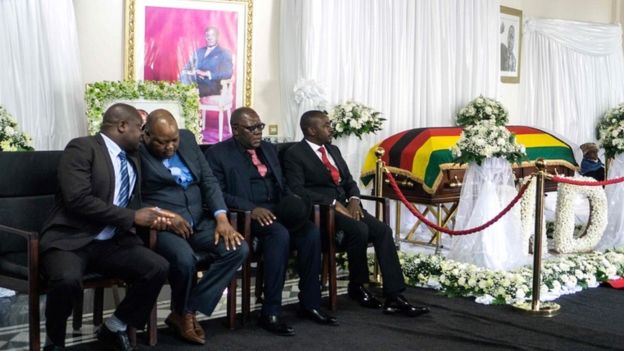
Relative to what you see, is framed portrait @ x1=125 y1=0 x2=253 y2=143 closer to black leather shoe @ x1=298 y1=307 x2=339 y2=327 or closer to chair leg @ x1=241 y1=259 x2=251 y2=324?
chair leg @ x1=241 y1=259 x2=251 y2=324

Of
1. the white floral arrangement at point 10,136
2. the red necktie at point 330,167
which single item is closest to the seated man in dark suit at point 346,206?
the red necktie at point 330,167

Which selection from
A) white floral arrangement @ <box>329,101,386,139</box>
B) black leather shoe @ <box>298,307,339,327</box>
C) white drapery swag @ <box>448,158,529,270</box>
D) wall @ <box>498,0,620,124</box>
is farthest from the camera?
wall @ <box>498,0,620,124</box>

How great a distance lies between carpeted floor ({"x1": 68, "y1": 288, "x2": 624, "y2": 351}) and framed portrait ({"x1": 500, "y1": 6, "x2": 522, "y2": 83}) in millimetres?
5977

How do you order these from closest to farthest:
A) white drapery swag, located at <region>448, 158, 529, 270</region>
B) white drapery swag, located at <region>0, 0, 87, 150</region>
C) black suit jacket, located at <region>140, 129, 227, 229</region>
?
black suit jacket, located at <region>140, 129, 227, 229</region>
white drapery swag, located at <region>0, 0, 87, 150</region>
white drapery swag, located at <region>448, 158, 529, 270</region>

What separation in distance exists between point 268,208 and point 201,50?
2971 mm

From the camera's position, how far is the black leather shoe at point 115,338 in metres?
5.01

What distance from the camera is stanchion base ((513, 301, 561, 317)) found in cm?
627

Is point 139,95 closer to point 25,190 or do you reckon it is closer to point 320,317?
point 25,190

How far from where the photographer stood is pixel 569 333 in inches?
227

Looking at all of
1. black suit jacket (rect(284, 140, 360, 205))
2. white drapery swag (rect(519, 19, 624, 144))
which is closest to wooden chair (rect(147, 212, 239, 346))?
black suit jacket (rect(284, 140, 360, 205))

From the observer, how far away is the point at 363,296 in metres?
6.37

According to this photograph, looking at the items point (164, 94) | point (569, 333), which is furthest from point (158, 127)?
point (569, 333)

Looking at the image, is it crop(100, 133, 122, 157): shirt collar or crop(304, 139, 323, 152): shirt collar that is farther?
crop(304, 139, 323, 152): shirt collar

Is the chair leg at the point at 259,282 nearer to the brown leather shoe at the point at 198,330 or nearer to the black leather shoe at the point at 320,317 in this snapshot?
the black leather shoe at the point at 320,317
